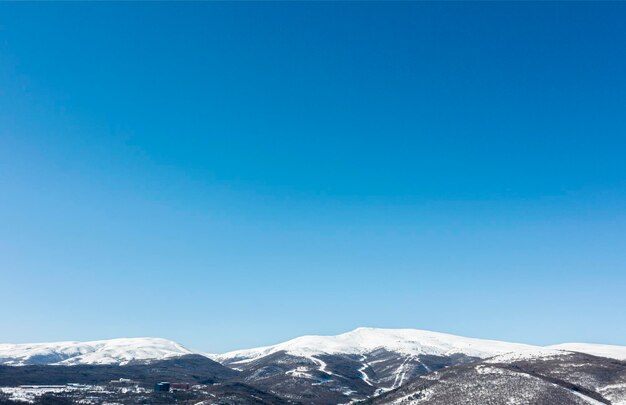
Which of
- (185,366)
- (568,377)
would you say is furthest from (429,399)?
(185,366)

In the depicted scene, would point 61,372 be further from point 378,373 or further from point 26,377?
point 378,373

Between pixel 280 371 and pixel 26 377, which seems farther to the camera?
pixel 280 371

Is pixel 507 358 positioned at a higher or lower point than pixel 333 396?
higher

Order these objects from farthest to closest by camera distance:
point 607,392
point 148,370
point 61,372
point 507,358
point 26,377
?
point 148,370
point 61,372
point 26,377
point 507,358
point 607,392

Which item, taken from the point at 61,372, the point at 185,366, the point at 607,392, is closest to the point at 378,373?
the point at 185,366

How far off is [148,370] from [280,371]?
51074mm

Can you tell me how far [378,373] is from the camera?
575 feet

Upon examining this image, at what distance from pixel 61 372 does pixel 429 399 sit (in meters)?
122

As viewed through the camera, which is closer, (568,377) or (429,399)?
(429,399)

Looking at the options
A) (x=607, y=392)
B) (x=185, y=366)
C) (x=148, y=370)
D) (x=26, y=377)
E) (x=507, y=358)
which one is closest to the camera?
(x=607, y=392)

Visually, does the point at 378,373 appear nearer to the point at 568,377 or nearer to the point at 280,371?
the point at 280,371

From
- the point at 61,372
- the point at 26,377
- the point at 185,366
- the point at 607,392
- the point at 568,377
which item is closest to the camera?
the point at 607,392

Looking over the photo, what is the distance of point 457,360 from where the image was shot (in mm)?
199875

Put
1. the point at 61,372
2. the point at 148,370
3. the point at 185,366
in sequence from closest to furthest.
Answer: the point at 61,372
the point at 148,370
the point at 185,366
